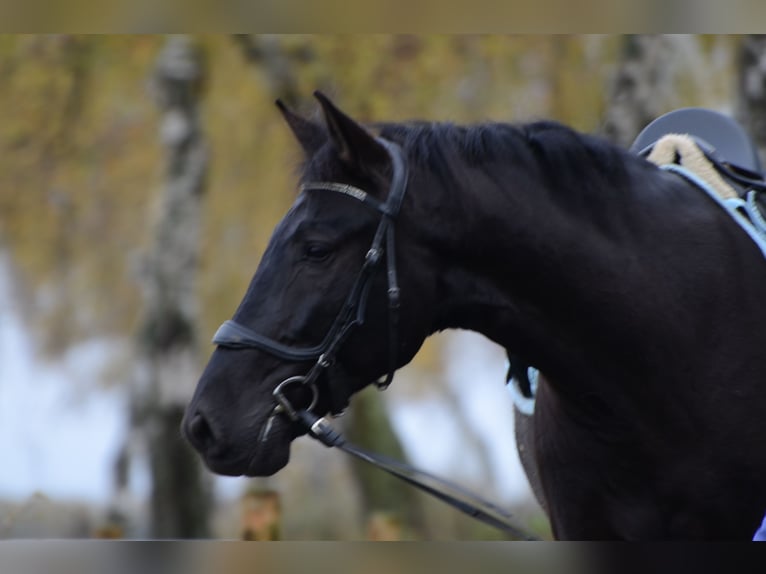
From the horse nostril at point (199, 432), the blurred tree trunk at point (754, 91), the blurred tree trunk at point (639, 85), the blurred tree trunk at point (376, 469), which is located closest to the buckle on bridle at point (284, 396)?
the horse nostril at point (199, 432)

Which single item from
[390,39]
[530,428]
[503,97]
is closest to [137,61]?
[390,39]

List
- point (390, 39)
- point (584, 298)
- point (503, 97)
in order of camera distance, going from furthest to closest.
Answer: point (503, 97)
point (390, 39)
point (584, 298)

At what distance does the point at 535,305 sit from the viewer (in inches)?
124

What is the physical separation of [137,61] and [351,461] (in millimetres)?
4646

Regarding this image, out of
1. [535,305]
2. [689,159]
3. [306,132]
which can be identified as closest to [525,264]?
[535,305]

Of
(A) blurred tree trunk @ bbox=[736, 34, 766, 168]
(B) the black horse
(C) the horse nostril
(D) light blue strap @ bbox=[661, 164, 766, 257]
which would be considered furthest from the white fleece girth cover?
(A) blurred tree trunk @ bbox=[736, 34, 766, 168]

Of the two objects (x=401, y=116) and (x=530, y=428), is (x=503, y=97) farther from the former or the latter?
(x=530, y=428)

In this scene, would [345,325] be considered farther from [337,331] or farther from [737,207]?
[737,207]

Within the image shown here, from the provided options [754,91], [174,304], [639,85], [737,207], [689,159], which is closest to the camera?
[737,207]

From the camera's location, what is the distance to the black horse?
2.99 metres

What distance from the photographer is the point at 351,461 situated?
10.5m

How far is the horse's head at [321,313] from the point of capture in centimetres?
297

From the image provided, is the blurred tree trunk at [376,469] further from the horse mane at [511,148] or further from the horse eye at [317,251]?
the horse eye at [317,251]

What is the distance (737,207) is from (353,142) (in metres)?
1.24
